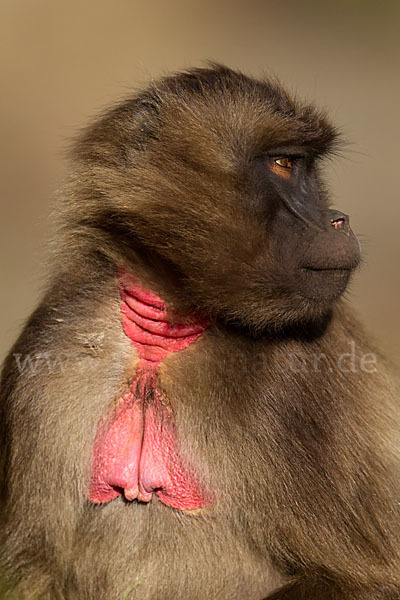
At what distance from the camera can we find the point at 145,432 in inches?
166

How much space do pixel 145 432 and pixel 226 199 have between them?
1.03 meters

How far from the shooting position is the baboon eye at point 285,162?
4324 millimetres

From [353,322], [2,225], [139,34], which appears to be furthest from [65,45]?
[353,322]

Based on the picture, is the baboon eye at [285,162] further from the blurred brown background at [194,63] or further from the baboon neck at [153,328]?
the blurred brown background at [194,63]

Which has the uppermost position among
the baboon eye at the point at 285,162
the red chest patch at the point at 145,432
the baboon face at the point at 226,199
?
the baboon eye at the point at 285,162

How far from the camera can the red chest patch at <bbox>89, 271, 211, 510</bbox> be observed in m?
4.20

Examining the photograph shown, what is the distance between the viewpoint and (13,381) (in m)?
4.54

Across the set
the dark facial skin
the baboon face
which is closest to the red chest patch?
the baboon face

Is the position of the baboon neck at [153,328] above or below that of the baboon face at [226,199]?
below

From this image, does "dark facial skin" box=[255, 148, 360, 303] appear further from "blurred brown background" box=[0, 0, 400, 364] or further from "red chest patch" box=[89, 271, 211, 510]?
"blurred brown background" box=[0, 0, 400, 364]

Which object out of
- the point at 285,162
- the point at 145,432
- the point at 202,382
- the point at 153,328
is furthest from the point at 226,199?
the point at 145,432

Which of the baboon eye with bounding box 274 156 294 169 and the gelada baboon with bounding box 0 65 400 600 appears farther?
the baboon eye with bounding box 274 156 294 169

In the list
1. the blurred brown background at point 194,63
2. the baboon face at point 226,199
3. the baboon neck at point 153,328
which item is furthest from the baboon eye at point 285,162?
the blurred brown background at point 194,63

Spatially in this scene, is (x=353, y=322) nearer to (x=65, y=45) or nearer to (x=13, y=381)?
(x=13, y=381)
